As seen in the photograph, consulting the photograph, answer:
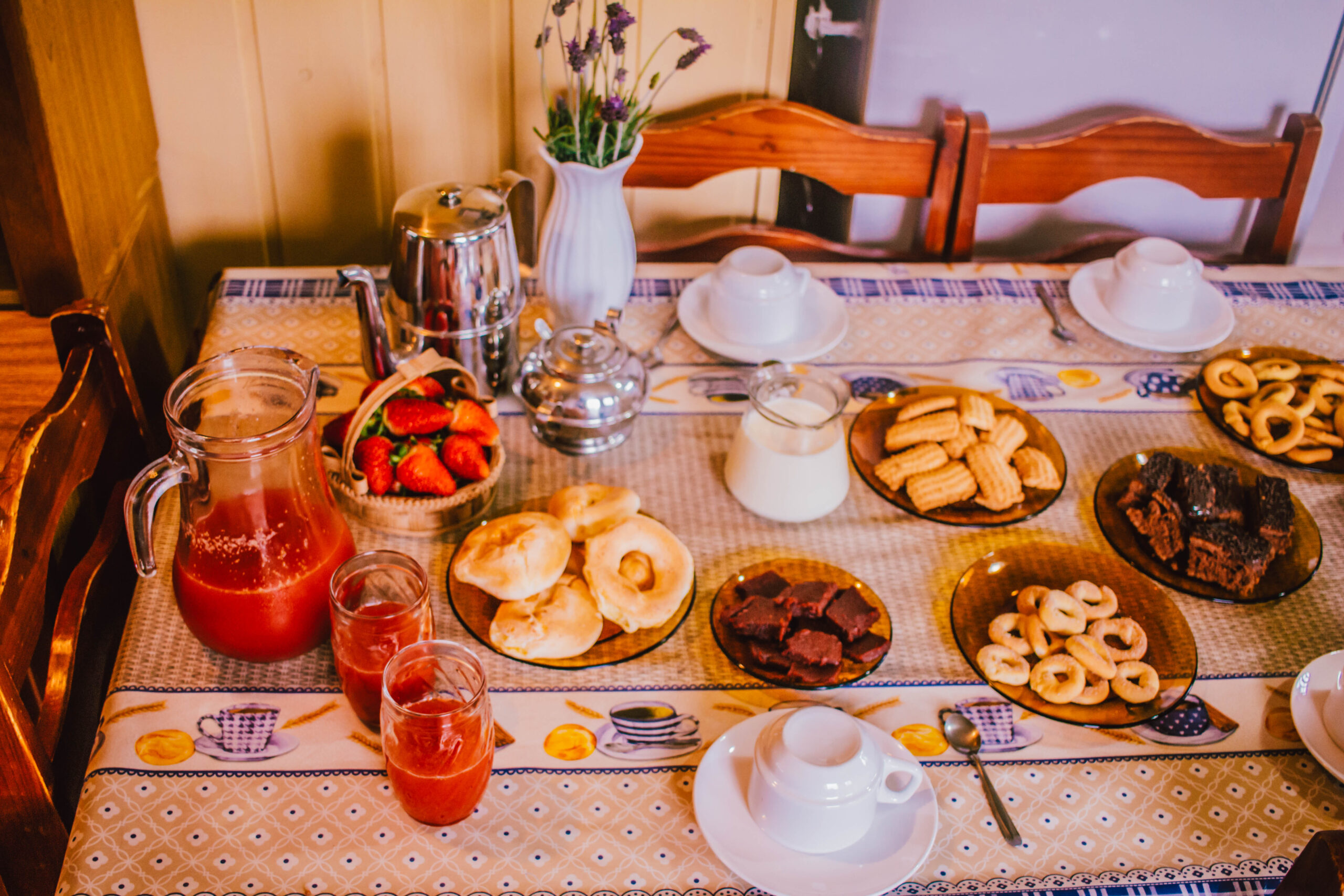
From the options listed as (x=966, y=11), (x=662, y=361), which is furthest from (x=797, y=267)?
(x=966, y=11)

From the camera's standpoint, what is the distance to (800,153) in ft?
5.29

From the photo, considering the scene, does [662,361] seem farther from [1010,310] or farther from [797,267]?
[1010,310]

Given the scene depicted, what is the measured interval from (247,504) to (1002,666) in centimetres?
70

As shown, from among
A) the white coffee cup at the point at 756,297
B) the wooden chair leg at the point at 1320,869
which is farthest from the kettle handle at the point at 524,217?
the wooden chair leg at the point at 1320,869

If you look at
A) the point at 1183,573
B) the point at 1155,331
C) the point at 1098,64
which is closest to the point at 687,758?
the point at 1183,573

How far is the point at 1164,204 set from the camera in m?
1.84

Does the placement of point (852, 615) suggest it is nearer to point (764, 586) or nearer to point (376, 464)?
point (764, 586)

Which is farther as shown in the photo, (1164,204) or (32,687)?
(1164,204)

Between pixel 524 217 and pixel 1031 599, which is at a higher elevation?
pixel 524 217

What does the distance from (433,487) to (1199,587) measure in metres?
0.81

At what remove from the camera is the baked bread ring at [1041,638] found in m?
1.00

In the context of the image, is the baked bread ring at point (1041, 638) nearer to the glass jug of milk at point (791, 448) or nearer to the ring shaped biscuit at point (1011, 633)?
the ring shaped biscuit at point (1011, 633)

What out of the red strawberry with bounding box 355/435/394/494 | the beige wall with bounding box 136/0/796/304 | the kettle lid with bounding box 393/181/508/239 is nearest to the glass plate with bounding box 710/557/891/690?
the red strawberry with bounding box 355/435/394/494

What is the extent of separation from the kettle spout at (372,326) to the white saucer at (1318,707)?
1025 mm
